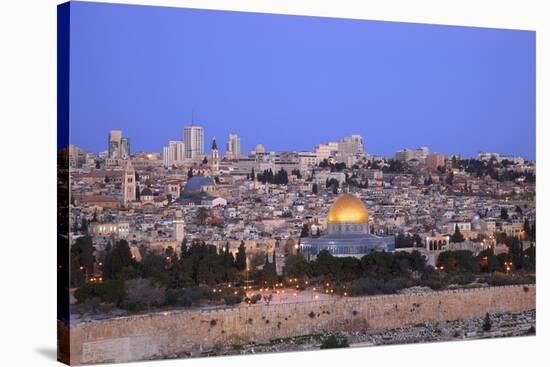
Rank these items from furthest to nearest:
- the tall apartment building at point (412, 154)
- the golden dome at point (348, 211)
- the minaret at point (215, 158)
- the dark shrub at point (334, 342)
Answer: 1. the tall apartment building at point (412, 154)
2. the golden dome at point (348, 211)
3. the dark shrub at point (334, 342)
4. the minaret at point (215, 158)

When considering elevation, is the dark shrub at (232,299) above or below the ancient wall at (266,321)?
above

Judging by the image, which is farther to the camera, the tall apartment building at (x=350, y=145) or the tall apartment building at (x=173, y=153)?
the tall apartment building at (x=350, y=145)

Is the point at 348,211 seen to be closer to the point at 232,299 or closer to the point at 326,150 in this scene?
the point at 326,150

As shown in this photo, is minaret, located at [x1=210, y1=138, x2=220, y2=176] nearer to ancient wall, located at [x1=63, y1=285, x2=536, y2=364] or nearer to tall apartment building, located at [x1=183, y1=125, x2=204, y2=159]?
tall apartment building, located at [x1=183, y1=125, x2=204, y2=159]

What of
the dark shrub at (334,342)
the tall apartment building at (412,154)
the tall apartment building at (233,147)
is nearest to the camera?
the tall apartment building at (233,147)

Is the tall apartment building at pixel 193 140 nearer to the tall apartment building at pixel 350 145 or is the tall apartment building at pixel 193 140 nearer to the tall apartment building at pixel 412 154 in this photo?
the tall apartment building at pixel 350 145

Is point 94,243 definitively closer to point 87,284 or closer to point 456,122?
point 87,284

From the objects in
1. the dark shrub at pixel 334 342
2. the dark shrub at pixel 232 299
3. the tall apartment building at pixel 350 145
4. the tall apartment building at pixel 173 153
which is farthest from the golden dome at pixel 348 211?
the tall apartment building at pixel 173 153
